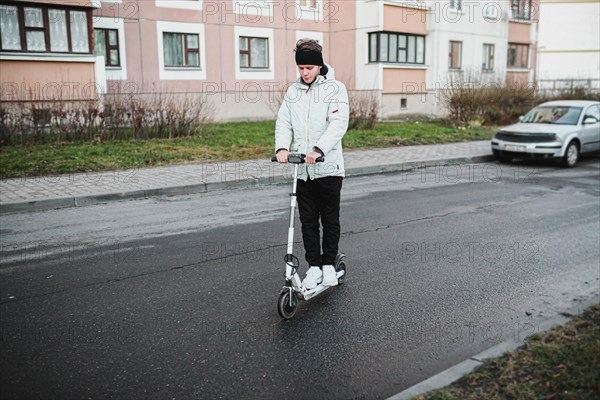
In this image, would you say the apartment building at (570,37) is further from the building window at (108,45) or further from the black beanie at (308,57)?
the black beanie at (308,57)

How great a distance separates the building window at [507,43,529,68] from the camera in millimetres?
38938

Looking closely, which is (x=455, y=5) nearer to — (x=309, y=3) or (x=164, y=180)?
(x=309, y=3)

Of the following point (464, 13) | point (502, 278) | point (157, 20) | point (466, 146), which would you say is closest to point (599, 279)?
point (502, 278)

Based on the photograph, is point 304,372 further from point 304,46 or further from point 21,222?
point 21,222

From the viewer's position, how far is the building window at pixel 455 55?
33969mm

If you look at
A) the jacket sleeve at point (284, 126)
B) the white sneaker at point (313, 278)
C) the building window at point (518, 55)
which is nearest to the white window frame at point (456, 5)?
the building window at point (518, 55)

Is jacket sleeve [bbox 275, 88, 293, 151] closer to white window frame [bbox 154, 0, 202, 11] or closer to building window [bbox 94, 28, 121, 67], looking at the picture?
building window [bbox 94, 28, 121, 67]

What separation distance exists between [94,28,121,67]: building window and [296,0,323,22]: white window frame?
10.0 m

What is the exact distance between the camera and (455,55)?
34188 millimetres

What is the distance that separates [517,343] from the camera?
416cm

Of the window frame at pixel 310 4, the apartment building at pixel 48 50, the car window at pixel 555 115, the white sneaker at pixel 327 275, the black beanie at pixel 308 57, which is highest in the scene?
the window frame at pixel 310 4

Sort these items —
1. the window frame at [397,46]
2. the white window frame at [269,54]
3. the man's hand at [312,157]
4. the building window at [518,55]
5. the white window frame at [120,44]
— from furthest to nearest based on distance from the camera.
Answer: the building window at [518,55] < the window frame at [397,46] < the white window frame at [269,54] < the white window frame at [120,44] < the man's hand at [312,157]

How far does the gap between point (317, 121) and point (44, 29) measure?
1904cm

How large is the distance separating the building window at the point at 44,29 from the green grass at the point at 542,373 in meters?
20.5
